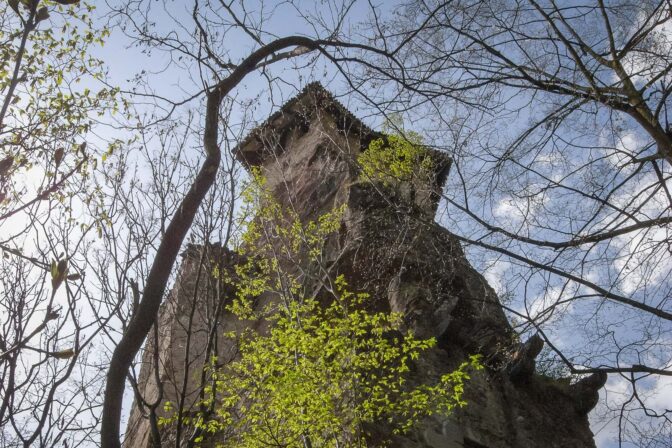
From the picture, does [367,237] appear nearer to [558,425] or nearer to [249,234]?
[249,234]

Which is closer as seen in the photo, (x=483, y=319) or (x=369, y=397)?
(x=369, y=397)

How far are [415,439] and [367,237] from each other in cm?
372

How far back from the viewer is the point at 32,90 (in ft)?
19.7

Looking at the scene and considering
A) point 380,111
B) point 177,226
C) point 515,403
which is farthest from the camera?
point 515,403

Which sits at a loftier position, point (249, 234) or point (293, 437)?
point (249, 234)

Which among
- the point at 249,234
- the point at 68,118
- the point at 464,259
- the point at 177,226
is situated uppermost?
the point at 249,234

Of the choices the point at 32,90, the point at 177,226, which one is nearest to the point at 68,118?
the point at 32,90

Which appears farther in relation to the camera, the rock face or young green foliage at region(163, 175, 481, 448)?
the rock face

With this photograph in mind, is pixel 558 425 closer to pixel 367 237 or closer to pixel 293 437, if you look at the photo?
pixel 367 237

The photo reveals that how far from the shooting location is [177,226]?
8.57 ft

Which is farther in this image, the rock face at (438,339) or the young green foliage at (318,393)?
the rock face at (438,339)

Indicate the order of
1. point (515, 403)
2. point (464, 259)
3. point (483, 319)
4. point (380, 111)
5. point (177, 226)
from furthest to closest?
point (483, 319), point (515, 403), point (464, 259), point (380, 111), point (177, 226)

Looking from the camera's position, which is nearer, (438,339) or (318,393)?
(318,393)

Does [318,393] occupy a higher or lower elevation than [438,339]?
lower
